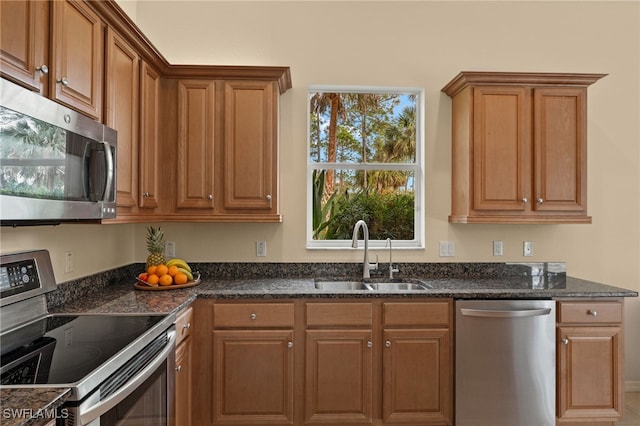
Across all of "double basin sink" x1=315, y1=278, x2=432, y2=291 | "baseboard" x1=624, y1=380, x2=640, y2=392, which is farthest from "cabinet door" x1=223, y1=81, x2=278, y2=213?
"baseboard" x1=624, y1=380, x2=640, y2=392

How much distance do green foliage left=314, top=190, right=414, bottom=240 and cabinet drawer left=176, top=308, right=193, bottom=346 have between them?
3.97 feet

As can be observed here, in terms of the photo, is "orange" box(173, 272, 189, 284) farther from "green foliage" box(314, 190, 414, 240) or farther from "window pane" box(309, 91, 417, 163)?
"window pane" box(309, 91, 417, 163)

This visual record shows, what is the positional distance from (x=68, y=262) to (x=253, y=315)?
3.40 ft

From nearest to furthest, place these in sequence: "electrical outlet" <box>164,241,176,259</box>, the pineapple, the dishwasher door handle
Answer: the dishwasher door handle, the pineapple, "electrical outlet" <box>164,241,176,259</box>

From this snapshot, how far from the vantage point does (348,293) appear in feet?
8.29

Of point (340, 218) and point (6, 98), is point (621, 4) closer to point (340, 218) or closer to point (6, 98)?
point (340, 218)

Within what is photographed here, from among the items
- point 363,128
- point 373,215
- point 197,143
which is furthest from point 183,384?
point 363,128

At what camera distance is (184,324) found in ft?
7.43

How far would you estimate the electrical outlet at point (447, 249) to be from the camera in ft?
10.4

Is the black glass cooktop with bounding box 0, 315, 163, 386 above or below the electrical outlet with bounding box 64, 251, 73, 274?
below

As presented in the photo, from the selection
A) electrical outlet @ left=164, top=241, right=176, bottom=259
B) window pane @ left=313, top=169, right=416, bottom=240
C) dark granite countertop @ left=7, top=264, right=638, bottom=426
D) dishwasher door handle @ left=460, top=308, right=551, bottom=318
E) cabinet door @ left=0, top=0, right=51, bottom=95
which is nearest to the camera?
cabinet door @ left=0, top=0, right=51, bottom=95

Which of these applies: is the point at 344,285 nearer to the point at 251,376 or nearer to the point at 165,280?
the point at 251,376

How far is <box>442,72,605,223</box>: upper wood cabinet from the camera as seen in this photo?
2855 mm

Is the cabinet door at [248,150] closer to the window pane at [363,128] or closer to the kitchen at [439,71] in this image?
the kitchen at [439,71]
